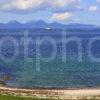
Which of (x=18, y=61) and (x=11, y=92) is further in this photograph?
(x=18, y=61)

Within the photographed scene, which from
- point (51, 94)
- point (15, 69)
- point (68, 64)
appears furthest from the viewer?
point (68, 64)

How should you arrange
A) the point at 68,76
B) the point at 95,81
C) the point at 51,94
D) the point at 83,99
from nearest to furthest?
the point at 83,99, the point at 51,94, the point at 95,81, the point at 68,76

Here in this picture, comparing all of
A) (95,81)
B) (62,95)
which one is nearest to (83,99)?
(62,95)

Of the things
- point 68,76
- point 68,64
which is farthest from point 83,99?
point 68,64

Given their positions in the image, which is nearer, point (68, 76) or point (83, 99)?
point (83, 99)

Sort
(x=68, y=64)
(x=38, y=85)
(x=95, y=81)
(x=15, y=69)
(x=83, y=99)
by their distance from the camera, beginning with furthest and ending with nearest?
(x=68, y=64) < (x=15, y=69) < (x=95, y=81) < (x=38, y=85) < (x=83, y=99)

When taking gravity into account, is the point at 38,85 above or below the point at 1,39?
below

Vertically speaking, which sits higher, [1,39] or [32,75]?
[1,39]

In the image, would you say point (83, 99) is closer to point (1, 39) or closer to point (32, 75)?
point (32, 75)

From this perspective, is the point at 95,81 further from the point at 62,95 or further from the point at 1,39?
the point at 1,39
